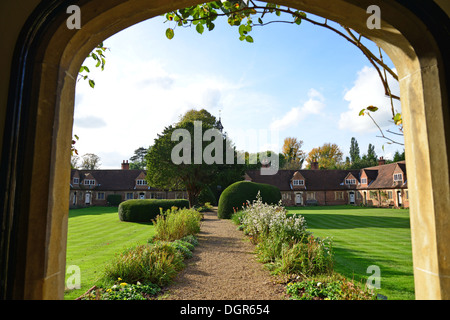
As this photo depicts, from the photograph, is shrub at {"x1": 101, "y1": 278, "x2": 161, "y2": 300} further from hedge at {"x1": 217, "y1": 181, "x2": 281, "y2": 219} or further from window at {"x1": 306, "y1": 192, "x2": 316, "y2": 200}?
window at {"x1": 306, "y1": 192, "x2": 316, "y2": 200}

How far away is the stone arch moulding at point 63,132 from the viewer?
157 cm

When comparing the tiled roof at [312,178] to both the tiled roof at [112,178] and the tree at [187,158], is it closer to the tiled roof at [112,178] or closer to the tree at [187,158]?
the tree at [187,158]

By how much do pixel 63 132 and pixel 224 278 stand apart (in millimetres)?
5069

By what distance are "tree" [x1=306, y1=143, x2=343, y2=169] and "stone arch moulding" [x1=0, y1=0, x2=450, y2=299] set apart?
53557 mm

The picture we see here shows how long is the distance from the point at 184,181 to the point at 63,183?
21.9 m

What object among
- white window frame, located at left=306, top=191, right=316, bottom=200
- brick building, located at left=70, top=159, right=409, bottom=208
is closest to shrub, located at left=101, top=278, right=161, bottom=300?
brick building, located at left=70, top=159, right=409, bottom=208

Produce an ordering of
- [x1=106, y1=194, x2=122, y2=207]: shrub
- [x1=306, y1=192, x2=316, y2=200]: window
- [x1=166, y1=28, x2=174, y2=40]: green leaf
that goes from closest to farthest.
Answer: [x1=166, y1=28, x2=174, y2=40]: green leaf, [x1=106, y1=194, x2=122, y2=207]: shrub, [x1=306, y1=192, x2=316, y2=200]: window

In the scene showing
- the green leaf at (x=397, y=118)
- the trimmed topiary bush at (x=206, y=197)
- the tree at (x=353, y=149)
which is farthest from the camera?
the tree at (x=353, y=149)

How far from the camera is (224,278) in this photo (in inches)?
233

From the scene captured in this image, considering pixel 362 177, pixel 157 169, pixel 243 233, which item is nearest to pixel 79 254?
pixel 243 233

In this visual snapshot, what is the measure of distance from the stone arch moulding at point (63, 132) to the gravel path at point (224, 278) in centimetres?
352

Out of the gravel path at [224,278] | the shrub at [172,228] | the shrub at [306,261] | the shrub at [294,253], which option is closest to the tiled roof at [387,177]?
the shrub at [294,253]

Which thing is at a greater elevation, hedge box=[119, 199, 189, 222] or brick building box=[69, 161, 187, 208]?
brick building box=[69, 161, 187, 208]

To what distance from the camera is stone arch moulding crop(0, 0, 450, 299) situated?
1.57 m
